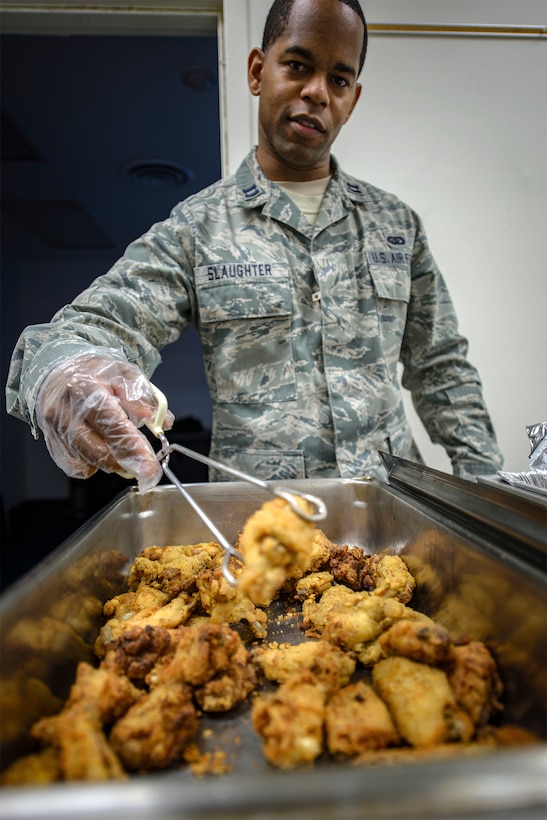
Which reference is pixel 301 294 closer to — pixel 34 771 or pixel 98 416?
pixel 98 416

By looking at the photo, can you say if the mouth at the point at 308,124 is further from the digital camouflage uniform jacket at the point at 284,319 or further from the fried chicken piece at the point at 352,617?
the fried chicken piece at the point at 352,617

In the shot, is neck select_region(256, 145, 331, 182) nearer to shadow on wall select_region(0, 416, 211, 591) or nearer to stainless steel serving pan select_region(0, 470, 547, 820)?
stainless steel serving pan select_region(0, 470, 547, 820)

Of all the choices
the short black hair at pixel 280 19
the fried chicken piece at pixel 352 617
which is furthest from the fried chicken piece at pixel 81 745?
the short black hair at pixel 280 19

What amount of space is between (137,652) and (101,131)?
13.0 feet

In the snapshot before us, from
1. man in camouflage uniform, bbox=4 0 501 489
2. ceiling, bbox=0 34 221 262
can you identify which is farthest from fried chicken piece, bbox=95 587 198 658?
ceiling, bbox=0 34 221 262

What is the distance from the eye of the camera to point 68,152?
4.03 meters

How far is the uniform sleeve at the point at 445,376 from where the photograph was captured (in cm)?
188

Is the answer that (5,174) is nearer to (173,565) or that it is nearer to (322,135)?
(322,135)

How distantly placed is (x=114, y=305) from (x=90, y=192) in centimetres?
381

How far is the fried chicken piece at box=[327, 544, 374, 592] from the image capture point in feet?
3.55

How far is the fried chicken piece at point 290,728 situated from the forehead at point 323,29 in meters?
1.72

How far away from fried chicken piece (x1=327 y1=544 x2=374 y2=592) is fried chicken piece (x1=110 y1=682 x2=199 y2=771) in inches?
18.1

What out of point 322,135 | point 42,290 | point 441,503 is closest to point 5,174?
point 42,290

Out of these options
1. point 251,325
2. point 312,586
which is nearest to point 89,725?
point 312,586
